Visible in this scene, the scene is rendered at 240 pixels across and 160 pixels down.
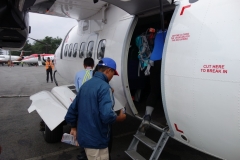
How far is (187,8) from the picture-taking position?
2975mm

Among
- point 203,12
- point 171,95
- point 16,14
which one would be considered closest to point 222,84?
point 171,95

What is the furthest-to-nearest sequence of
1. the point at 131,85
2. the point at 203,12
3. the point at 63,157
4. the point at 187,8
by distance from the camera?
the point at 131,85, the point at 63,157, the point at 187,8, the point at 203,12

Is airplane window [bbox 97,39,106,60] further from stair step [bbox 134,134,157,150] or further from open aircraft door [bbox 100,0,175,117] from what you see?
stair step [bbox 134,134,157,150]

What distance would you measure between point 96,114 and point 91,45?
12.2 ft

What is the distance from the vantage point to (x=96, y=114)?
8.25 feet

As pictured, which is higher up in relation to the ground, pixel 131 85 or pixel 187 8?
pixel 187 8

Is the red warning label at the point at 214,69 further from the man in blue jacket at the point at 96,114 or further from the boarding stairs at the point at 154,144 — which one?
the boarding stairs at the point at 154,144

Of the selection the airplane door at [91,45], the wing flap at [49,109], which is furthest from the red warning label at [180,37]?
the airplane door at [91,45]

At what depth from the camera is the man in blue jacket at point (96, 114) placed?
97.9 inches

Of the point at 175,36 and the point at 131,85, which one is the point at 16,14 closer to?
the point at 131,85

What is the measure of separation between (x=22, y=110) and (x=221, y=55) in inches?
298

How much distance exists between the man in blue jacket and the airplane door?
121 inches

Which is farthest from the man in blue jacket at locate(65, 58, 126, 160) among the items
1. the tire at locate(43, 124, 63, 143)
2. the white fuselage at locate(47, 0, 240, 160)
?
the tire at locate(43, 124, 63, 143)

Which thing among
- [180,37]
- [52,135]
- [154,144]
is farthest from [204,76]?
[52,135]
